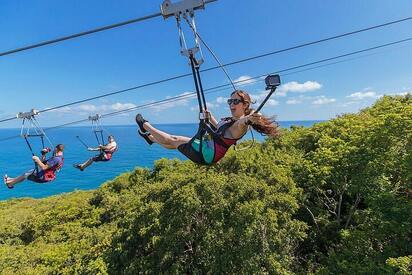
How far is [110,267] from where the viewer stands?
11164 mm

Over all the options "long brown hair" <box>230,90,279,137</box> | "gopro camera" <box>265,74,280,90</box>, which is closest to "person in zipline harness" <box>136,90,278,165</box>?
"long brown hair" <box>230,90,279,137</box>

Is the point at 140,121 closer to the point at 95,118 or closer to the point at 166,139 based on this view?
the point at 166,139

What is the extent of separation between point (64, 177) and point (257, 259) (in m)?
65.2

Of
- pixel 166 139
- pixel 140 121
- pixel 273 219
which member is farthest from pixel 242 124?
pixel 273 219

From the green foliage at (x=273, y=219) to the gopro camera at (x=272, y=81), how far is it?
20.6ft

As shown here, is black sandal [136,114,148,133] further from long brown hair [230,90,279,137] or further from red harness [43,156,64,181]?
red harness [43,156,64,181]

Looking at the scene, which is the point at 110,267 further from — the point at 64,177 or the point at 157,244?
the point at 64,177

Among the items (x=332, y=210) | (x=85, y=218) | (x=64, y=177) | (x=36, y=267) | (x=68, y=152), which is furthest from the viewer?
(x=68, y=152)

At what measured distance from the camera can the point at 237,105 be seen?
4.24 meters

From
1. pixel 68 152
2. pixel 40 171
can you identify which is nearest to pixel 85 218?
pixel 40 171

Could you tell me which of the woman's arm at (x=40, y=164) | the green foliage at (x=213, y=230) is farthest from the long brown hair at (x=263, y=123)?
the woman's arm at (x=40, y=164)

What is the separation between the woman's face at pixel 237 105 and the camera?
13.9ft

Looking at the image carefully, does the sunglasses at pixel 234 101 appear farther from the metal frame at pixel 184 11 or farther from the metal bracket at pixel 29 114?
the metal bracket at pixel 29 114

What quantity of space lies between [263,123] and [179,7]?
1.72m
